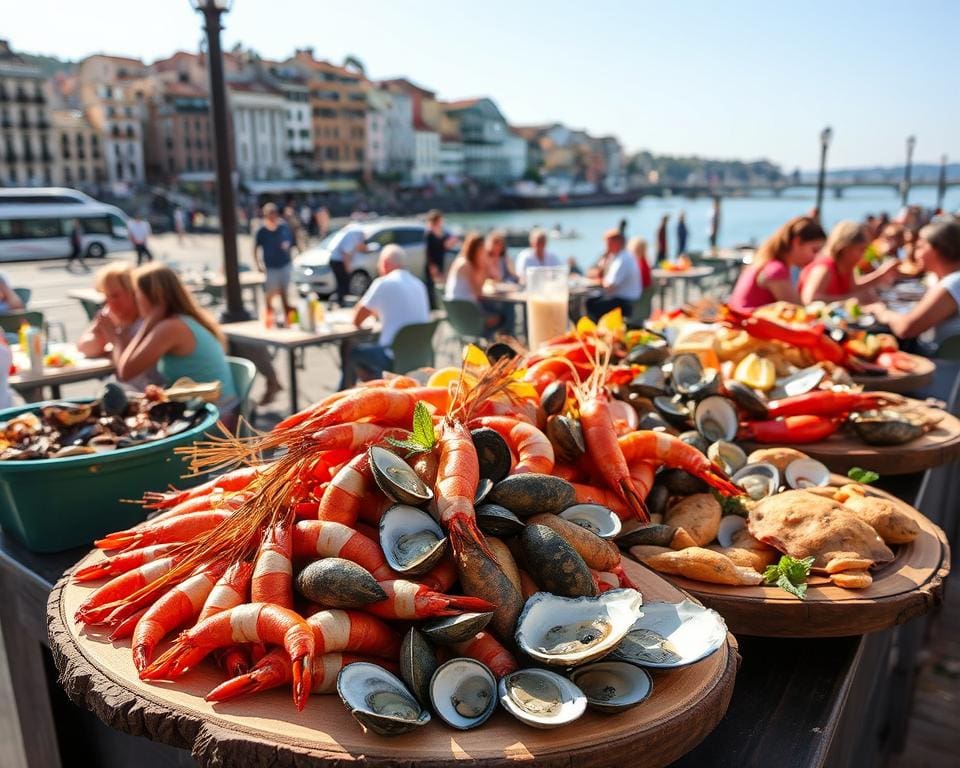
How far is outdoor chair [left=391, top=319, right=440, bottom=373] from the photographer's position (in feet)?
20.0

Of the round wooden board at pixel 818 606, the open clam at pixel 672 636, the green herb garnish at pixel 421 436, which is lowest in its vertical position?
the round wooden board at pixel 818 606

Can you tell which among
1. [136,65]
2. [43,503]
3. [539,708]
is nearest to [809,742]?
→ [539,708]

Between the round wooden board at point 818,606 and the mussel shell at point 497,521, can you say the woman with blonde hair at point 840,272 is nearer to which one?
the round wooden board at point 818,606

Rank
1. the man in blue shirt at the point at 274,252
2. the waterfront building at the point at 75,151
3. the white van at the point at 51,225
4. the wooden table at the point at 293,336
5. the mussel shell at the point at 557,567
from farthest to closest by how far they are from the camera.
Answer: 1. the waterfront building at the point at 75,151
2. the white van at the point at 51,225
3. the man in blue shirt at the point at 274,252
4. the wooden table at the point at 293,336
5. the mussel shell at the point at 557,567

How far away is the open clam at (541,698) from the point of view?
1.03 m

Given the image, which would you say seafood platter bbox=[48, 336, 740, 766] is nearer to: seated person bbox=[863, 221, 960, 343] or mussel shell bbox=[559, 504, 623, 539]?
mussel shell bbox=[559, 504, 623, 539]

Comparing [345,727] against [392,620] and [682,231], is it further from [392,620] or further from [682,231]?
[682,231]

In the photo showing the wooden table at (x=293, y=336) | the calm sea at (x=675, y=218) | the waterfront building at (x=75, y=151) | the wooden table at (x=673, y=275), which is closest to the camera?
the wooden table at (x=293, y=336)

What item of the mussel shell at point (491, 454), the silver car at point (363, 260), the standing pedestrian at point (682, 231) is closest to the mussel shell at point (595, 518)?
the mussel shell at point (491, 454)

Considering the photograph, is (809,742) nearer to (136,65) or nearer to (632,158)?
(136,65)

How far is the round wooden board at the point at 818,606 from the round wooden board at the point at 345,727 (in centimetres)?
34

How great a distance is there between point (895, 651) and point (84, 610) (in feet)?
10.6

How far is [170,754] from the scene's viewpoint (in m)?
1.73

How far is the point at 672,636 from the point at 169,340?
360 centimetres
